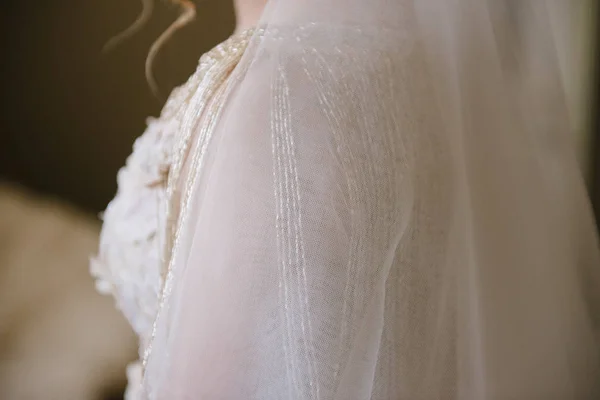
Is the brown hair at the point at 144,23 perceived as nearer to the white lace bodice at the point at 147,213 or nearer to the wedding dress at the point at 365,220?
the white lace bodice at the point at 147,213

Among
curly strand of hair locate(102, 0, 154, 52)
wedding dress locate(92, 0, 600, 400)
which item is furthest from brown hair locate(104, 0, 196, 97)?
wedding dress locate(92, 0, 600, 400)

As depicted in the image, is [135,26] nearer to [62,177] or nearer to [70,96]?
[70,96]

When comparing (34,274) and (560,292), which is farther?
(34,274)

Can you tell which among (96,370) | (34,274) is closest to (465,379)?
(96,370)

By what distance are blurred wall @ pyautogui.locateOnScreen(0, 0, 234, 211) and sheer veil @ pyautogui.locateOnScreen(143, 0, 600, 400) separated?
0.83 meters

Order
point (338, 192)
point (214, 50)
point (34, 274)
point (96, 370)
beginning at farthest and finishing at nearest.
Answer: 1. point (34, 274)
2. point (96, 370)
3. point (214, 50)
4. point (338, 192)

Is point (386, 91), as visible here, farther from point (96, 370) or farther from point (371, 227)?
point (96, 370)

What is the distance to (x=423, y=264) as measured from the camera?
0.38 m

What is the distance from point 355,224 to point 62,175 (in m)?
1.29

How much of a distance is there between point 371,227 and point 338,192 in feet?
0.11

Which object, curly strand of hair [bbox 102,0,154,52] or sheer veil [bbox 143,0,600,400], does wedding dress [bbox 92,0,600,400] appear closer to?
sheer veil [bbox 143,0,600,400]

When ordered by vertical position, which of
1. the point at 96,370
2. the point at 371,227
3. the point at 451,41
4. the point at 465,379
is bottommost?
the point at 96,370

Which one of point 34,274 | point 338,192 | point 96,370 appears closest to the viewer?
point 338,192

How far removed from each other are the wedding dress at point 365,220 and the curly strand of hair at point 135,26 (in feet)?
1.68
